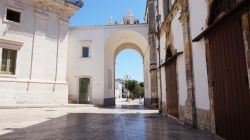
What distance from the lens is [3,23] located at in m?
15.7

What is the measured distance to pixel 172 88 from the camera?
1005 centimetres

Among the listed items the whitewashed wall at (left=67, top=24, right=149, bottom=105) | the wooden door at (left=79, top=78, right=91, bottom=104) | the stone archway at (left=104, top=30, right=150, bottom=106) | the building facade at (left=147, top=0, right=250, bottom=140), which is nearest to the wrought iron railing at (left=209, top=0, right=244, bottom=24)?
the building facade at (left=147, top=0, right=250, bottom=140)

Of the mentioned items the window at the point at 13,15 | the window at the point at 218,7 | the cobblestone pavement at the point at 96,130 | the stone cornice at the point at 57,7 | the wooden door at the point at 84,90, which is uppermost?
the stone cornice at the point at 57,7

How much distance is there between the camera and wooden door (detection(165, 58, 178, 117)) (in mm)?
9508

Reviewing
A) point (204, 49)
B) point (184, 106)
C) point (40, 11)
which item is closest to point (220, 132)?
point (204, 49)

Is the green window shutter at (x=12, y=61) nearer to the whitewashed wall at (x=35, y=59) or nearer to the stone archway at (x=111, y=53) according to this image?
the whitewashed wall at (x=35, y=59)

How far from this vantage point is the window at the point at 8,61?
15.6 m

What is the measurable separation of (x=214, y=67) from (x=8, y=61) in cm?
1549

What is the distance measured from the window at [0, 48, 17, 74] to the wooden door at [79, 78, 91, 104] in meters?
6.92

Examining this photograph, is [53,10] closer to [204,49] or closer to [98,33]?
[98,33]

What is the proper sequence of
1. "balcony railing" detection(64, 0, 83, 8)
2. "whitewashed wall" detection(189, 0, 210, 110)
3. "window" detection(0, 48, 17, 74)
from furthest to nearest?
"balcony railing" detection(64, 0, 83, 8) → "window" detection(0, 48, 17, 74) → "whitewashed wall" detection(189, 0, 210, 110)

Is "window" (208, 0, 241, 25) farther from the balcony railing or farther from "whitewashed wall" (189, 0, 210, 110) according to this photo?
the balcony railing

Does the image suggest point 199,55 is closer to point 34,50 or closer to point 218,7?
point 218,7

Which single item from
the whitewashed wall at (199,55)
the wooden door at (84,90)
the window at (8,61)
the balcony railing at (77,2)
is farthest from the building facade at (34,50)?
the whitewashed wall at (199,55)
